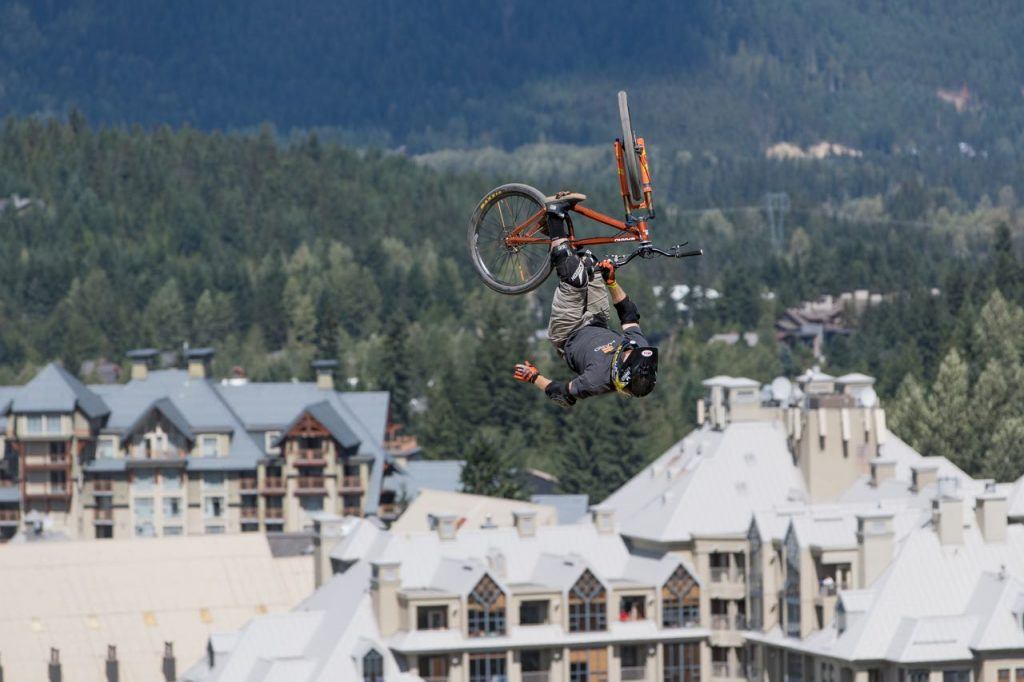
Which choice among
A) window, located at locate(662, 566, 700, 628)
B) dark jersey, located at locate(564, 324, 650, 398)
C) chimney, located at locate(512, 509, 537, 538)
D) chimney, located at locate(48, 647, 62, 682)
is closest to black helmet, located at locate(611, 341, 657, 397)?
dark jersey, located at locate(564, 324, 650, 398)

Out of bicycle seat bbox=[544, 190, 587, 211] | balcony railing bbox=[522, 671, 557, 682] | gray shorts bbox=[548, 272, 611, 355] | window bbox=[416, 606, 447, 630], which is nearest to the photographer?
bicycle seat bbox=[544, 190, 587, 211]

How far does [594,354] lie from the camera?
49.1 metres

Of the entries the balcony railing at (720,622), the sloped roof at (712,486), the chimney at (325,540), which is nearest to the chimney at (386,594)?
the chimney at (325,540)

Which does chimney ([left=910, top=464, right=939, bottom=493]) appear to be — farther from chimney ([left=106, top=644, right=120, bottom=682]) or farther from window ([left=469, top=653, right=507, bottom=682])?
chimney ([left=106, top=644, right=120, bottom=682])

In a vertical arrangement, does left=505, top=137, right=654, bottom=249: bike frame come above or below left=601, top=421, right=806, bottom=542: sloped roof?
above

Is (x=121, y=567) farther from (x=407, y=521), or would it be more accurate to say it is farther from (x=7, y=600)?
(x=407, y=521)

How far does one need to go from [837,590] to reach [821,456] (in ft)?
87.7

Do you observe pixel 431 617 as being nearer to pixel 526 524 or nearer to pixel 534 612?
pixel 534 612

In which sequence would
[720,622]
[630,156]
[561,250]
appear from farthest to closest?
[720,622] < [561,250] < [630,156]

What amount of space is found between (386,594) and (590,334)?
93300mm

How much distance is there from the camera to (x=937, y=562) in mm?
134375

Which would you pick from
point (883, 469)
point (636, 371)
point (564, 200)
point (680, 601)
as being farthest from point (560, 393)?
point (883, 469)

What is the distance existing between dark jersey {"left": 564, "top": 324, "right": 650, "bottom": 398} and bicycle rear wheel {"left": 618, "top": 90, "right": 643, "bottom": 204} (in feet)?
14.8

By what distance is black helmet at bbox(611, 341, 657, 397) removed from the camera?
158 ft
